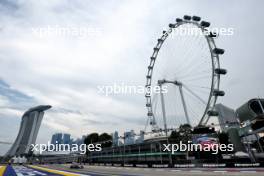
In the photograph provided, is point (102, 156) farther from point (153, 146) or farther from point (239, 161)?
point (239, 161)

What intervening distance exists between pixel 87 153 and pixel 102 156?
18787 mm

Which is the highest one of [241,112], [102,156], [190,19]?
[190,19]

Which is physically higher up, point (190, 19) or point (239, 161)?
point (190, 19)

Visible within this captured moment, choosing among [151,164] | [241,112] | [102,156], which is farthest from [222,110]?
[151,164]

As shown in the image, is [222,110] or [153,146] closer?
[153,146]

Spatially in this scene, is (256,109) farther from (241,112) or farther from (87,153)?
(87,153)

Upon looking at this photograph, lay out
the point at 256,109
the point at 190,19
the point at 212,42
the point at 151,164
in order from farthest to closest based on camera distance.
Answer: the point at 256,109
the point at 190,19
the point at 212,42
the point at 151,164

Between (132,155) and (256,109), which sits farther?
(132,155)

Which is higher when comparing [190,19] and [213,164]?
[190,19]

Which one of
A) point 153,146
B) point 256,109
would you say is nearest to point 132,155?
point 153,146

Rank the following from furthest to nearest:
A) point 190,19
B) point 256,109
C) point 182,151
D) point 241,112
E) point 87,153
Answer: point 87,153 < point 182,151 < point 241,112 < point 256,109 < point 190,19

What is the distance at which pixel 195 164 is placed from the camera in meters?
43.3

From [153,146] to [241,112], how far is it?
30.5m

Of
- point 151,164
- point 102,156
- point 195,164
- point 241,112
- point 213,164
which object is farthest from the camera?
point 102,156
